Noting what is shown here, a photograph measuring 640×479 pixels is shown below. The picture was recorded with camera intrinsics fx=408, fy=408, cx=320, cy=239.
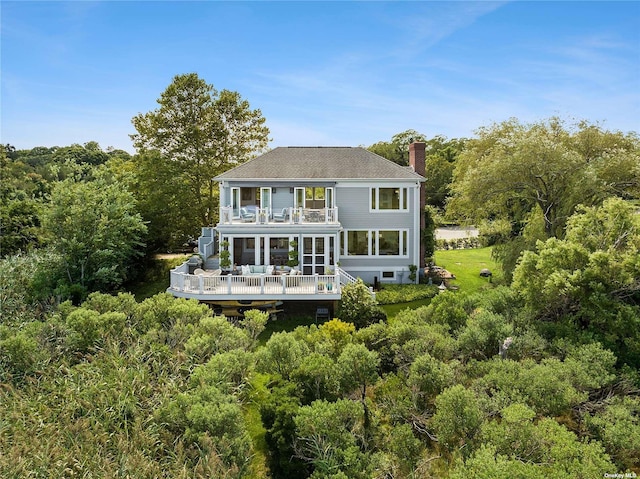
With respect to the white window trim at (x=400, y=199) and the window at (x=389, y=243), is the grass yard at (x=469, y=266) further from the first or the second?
the white window trim at (x=400, y=199)

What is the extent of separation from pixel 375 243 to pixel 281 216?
19.1 ft

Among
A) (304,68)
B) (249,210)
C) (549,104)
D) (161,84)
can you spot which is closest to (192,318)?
(249,210)

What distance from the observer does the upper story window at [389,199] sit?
2342 centimetres

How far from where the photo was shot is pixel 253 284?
17.9 m

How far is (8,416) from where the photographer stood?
375 inches

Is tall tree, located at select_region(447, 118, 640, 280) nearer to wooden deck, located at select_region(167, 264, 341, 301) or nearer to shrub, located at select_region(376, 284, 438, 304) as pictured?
shrub, located at select_region(376, 284, 438, 304)

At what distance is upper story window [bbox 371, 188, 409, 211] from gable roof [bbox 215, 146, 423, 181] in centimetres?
81

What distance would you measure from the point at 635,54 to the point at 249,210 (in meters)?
18.7

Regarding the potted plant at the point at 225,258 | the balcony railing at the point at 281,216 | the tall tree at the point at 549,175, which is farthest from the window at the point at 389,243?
the potted plant at the point at 225,258

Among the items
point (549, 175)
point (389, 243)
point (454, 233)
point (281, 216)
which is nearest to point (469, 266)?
point (389, 243)

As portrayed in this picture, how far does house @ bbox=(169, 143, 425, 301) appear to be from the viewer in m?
20.9

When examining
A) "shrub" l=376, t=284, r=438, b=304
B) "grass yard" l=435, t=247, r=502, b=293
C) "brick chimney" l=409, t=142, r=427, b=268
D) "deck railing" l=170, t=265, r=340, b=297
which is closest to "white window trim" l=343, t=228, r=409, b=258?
"brick chimney" l=409, t=142, r=427, b=268

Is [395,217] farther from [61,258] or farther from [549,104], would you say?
[61,258]

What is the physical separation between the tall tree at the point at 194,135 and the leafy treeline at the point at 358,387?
1433cm
